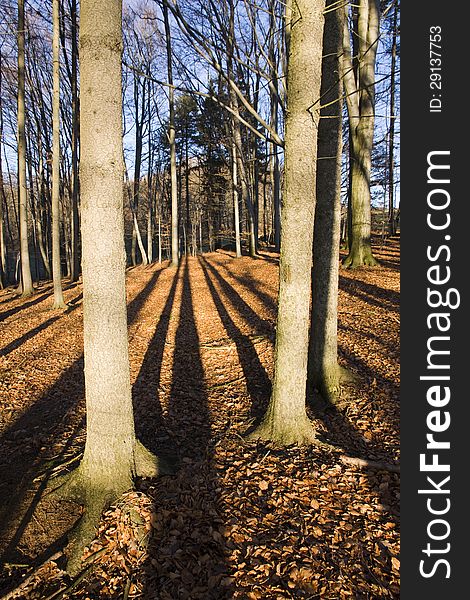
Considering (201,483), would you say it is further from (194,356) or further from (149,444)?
(194,356)

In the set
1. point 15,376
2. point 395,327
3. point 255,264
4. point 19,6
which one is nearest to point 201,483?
point 15,376

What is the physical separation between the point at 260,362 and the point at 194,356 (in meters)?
1.61

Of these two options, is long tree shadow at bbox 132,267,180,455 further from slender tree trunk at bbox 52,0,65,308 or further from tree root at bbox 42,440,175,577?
slender tree trunk at bbox 52,0,65,308

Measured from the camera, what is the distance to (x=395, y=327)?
7.70m

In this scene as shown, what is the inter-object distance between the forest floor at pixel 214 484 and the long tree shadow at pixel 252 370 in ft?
0.14

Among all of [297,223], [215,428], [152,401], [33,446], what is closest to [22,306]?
[152,401]

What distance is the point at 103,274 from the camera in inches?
130

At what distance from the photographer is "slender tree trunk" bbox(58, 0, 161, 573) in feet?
10.3

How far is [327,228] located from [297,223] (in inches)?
65.2

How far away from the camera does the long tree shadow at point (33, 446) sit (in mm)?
3430

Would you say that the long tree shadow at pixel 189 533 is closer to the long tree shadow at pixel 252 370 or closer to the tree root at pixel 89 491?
the tree root at pixel 89 491

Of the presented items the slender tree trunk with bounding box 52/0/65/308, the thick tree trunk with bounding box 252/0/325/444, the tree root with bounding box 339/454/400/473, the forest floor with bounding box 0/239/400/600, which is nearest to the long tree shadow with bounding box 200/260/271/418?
the forest floor with bounding box 0/239/400/600

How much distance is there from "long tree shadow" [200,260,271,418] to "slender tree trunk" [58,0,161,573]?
2.19 meters

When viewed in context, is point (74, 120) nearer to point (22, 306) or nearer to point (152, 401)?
point (22, 306)
